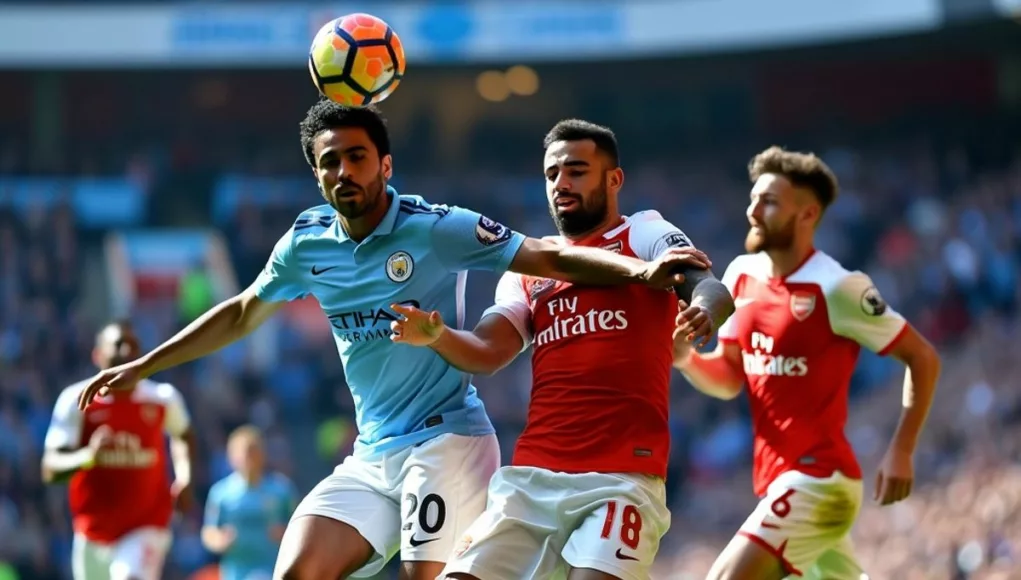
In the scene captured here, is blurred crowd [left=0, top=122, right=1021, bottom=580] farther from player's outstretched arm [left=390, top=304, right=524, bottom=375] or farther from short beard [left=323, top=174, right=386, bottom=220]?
short beard [left=323, top=174, right=386, bottom=220]

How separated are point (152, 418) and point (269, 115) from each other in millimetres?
21407

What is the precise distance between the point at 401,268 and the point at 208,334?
1.01 meters

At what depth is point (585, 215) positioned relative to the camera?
5.98 metres

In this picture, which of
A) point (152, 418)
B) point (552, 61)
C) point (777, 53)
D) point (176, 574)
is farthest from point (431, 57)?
point (152, 418)

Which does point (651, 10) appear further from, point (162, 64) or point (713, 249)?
point (162, 64)

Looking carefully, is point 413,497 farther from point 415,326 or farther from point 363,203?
point 363,203

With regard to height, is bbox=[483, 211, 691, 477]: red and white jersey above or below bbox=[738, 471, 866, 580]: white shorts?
above

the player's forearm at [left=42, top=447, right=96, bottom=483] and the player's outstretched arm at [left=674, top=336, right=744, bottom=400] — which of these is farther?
the player's forearm at [left=42, top=447, right=96, bottom=483]

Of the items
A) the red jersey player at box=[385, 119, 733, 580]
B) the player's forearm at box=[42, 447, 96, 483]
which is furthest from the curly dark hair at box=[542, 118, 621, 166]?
the player's forearm at box=[42, 447, 96, 483]

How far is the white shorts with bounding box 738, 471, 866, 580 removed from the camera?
21.6 feet

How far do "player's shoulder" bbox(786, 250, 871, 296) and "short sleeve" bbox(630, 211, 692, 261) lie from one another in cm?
134

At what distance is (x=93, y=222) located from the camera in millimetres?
27156

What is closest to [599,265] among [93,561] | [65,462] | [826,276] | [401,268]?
[401,268]

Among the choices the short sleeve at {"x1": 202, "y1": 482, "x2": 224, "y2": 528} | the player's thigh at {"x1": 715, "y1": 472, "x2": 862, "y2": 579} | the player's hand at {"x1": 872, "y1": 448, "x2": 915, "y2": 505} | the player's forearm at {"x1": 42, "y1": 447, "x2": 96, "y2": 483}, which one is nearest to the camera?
the player's thigh at {"x1": 715, "y1": 472, "x2": 862, "y2": 579}
